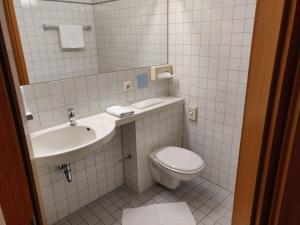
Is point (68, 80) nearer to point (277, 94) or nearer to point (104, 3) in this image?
point (104, 3)

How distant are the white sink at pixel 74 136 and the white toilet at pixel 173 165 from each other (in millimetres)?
585

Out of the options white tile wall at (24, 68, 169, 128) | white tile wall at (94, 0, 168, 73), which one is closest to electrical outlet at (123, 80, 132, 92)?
white tile wall at (24, 68, 169, 128)

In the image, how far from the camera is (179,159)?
6.41 ft

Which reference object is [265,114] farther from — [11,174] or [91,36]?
[91,36]

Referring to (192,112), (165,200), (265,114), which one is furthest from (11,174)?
(192,112)

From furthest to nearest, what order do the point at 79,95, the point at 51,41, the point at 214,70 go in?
the point at 214,70 < the point at 79,95 < the point at 51,41

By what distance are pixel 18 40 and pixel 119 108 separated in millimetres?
828

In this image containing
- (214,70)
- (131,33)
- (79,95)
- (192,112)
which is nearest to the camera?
(79,95)

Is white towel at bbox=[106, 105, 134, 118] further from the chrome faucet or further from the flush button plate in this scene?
the flush button plate

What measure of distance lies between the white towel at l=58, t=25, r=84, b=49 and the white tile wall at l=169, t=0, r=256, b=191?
900 millimetres

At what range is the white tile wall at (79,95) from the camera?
1.54 metres

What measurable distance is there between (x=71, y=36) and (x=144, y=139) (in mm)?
1021

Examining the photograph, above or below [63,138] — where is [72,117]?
above

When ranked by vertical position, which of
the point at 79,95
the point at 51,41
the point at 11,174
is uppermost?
the point at 51,41
